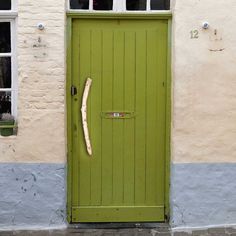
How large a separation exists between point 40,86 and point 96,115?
30.1 inches

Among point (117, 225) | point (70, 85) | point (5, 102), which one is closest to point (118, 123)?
point (70, 85)

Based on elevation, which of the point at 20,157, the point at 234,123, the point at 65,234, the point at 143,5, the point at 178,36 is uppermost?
the point at 143,5

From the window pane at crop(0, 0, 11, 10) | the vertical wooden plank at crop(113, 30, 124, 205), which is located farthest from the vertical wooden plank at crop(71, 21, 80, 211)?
the window pane at crop(0, 0, 11, 10)

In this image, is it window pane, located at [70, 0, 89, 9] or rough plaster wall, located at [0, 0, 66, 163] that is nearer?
rough plaster wall, located at [0, 0, 66, 163]

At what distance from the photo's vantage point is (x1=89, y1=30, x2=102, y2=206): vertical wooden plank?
637cm

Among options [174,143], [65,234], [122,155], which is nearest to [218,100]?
[174,143]

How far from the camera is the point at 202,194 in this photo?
643 centimetres

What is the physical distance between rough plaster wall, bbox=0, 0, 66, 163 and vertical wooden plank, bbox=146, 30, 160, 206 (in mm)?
1039

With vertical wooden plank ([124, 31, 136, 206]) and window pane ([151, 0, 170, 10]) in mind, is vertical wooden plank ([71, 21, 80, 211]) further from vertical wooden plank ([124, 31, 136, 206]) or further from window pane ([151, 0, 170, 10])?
window pane ([151, 0, 170, 10])

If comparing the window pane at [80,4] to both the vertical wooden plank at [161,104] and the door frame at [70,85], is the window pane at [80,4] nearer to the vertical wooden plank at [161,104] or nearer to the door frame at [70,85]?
the door frame at [70,85]

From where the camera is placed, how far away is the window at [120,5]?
6352 millimetres

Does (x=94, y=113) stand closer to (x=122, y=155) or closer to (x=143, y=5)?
(x=122, y=155)

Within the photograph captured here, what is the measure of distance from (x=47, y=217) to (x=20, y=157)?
2.62 feet

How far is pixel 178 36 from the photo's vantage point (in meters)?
6.23
